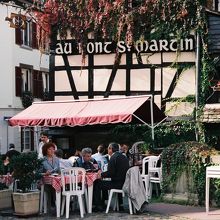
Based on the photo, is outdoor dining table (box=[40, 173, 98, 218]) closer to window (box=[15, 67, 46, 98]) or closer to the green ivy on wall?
the green ivy on wall

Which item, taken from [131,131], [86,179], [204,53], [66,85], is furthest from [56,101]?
[86,179]

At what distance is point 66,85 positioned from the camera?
2105 centimetres

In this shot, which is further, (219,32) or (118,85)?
(118,85)

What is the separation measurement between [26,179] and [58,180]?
651 millimetres

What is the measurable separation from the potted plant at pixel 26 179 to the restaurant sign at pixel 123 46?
342 inches

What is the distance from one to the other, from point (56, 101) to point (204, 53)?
5222 mm

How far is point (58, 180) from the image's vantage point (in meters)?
12.1

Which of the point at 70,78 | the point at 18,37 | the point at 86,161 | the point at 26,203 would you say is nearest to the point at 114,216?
the point at 86,161

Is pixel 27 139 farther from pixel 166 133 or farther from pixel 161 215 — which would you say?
pixel 161 215

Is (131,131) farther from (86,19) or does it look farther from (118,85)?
(86,19)

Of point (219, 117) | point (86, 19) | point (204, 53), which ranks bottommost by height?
point (219, 117)

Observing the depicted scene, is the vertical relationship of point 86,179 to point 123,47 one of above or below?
below

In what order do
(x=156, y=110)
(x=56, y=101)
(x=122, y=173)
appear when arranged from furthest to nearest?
(x=56, y=101), (x=156, y=110), (x=122, y=173)

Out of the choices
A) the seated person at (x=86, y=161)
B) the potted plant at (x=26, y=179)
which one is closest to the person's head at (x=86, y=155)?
the seated person at (x=86, y=161)
